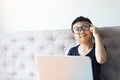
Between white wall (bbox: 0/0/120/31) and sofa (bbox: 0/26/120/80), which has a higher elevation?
white wall (bbox: 0/0/120/31)

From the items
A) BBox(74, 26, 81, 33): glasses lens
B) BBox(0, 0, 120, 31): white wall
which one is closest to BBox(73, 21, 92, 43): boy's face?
BBox(74, 26, 81, 33): glasses lens

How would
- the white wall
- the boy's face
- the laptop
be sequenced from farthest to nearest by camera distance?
the white wall
the boy's face
the laptop

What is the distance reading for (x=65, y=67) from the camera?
1.24 meters

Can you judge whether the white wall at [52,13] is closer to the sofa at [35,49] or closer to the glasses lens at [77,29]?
the sofa at [35,49]

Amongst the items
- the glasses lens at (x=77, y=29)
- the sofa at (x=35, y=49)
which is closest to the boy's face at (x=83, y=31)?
the glasses lens at (x=77, y=29)

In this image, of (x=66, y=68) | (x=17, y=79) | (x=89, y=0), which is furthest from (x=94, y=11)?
(x=17, y=79)

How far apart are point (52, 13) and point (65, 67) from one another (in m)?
0.77

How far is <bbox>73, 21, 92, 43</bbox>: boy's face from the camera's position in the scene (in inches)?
54.9

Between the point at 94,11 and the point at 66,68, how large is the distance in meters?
0.64

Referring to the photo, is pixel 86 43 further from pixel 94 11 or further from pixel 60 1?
pixel 60 1

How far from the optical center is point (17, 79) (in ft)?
Answer: 6.40

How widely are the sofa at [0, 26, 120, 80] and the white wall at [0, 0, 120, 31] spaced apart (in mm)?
164

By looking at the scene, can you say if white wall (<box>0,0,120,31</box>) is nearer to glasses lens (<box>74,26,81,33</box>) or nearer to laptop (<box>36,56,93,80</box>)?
glasses lens (<box>74,26,81,33</box>)

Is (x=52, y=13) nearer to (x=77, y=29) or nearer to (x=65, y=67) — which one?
(x=77, y=29)
